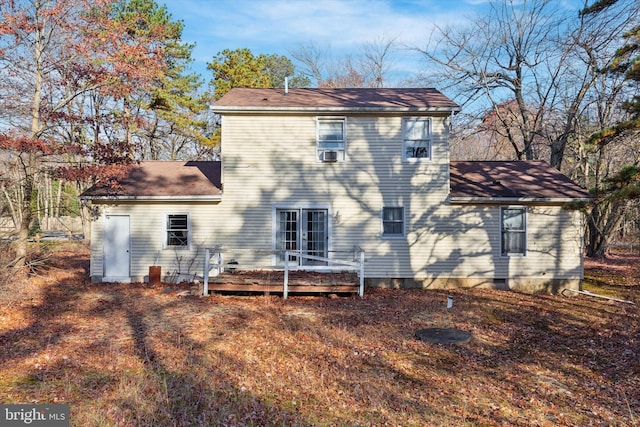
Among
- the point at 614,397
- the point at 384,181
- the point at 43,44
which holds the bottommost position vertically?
the point at 614,397

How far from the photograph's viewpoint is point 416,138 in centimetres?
1322

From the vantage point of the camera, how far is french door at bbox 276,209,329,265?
43.3ft

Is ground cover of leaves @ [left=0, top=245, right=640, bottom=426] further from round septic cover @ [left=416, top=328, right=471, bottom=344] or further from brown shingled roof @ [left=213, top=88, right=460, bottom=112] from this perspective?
brown shingled roof @ [left=213, top=88, right=460, bottom=112]

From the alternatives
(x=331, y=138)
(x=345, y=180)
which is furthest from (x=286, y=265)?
(x=331, y=138)

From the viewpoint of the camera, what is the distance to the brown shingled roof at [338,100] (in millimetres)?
12828

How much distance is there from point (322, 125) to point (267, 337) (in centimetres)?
760

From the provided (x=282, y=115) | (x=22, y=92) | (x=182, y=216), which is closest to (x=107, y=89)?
(x=22, y=92)

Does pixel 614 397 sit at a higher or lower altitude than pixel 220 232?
lower

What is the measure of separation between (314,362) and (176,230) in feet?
27.2

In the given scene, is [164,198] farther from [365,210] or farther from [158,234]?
[365,210]

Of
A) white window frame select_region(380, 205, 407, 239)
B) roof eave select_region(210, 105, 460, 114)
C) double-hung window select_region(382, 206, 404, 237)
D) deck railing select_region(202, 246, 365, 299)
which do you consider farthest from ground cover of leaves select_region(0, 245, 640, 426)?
roof eave select_region(210, 105, 460, 114)

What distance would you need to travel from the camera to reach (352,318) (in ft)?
30.7

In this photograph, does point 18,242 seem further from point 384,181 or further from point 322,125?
point 384,181

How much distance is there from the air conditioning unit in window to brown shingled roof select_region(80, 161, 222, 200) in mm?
3505
